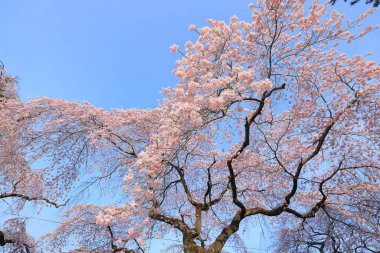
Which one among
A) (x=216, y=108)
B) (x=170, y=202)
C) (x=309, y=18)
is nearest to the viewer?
(x=216, y=108)

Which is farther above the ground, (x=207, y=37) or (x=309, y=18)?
(x=309, y=18)

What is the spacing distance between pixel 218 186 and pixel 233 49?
465cm

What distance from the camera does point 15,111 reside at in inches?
401

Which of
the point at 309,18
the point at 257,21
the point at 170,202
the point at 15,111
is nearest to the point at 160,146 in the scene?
the point at 257,21

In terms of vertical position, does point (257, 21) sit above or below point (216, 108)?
above

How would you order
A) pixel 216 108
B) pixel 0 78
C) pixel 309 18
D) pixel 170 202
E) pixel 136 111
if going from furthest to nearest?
pixel 0 78 → pixel 170 202 → pixel 136 111 → pixel 309 18 → pixel 216 108

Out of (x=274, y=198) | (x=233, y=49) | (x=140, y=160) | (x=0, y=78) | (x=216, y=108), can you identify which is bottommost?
(x=140, y=160)

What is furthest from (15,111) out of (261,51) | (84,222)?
(261,51)

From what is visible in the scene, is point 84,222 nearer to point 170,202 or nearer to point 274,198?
point 170,202

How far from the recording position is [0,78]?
12.3 meters

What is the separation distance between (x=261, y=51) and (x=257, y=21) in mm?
629

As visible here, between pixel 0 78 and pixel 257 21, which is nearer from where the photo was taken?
pixel 257 21

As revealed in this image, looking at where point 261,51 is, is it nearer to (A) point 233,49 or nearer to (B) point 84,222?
(A) point 233,49

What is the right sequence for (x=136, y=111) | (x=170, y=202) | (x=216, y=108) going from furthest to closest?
(x=170, y=202) < (x=136, y=111) < (x=216, y=108)
